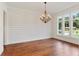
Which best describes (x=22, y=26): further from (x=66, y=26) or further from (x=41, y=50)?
(x=66, y=26)

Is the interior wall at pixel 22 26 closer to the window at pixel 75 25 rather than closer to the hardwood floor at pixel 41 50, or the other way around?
the hardwood floor at pixel 41 50

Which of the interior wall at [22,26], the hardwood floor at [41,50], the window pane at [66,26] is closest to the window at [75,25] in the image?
the window pane at [66,26]

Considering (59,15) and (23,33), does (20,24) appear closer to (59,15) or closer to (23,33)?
(23,33)

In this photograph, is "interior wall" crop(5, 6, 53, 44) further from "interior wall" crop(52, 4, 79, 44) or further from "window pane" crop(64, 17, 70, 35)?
"window pane" crop(64, 17, 70, 35)

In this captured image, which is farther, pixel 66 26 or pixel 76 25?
pixel 66 26

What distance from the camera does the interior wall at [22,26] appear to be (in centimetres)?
598

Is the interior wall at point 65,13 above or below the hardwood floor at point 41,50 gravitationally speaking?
above

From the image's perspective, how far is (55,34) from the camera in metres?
8.87

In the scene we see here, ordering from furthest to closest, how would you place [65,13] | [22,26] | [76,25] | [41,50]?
[65,13] < [22,26] < [76,25] < [41,50]

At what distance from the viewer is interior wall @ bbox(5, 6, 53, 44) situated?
5.98 meters

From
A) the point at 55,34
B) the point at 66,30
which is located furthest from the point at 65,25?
the point at 55,34

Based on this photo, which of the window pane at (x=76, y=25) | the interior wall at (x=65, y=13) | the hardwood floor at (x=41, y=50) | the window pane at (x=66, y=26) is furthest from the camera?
the window pane at (x=66, y=26)

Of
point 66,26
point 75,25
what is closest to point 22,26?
point 66,26

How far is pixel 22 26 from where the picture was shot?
6.64 metres
